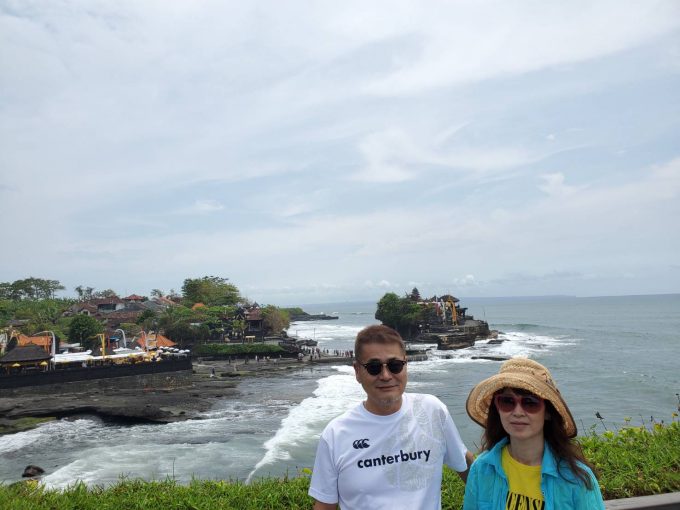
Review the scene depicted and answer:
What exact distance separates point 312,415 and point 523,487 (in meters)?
23.0

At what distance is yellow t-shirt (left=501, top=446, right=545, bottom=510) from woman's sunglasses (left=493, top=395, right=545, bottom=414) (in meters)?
0.26

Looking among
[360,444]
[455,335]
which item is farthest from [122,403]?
[455,335]

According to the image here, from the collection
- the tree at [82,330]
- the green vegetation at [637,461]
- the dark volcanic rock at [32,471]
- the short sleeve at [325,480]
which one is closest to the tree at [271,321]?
the tree at [82,330]

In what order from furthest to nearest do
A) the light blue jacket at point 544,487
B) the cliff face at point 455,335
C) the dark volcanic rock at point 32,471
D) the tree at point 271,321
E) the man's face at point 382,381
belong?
the tree at point 271,321 → the cliff face at point 455,335 → the dark volcanic rock at point 32,471 → the man's face at point 382,381 → the light blue jacket at point 544,487

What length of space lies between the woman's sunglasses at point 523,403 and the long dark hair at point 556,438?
0.10ft

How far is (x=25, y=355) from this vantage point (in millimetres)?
37562

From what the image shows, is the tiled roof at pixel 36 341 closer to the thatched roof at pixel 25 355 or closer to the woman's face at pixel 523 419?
the thatched roof at pixel 25 355

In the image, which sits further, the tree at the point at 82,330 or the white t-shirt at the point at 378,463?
the tree at the point at 82,330

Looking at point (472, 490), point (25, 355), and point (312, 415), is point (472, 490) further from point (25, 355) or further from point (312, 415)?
→ point (25, 355)

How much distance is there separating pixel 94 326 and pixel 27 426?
35237 millimetres

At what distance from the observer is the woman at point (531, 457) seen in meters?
2.23

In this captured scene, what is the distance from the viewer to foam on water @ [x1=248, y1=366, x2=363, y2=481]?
17.7 m

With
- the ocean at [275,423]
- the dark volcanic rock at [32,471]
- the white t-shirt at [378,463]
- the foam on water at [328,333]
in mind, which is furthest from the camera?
the foam on water at [328,333]

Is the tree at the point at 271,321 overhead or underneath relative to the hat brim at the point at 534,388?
underneath
